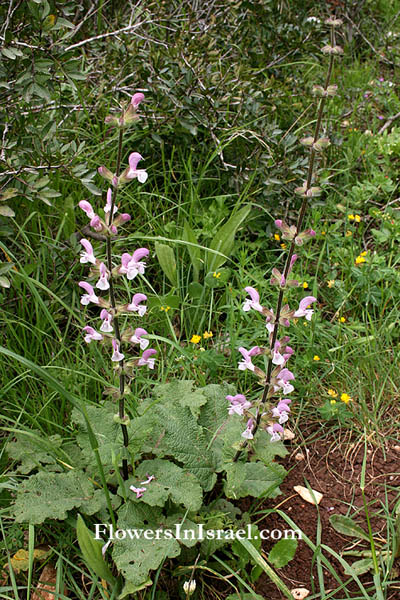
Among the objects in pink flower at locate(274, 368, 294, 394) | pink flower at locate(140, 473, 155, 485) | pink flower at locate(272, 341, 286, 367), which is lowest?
Answer: pink flower at locate(140, 473, 155, 485)

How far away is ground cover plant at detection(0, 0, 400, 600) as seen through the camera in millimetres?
1684

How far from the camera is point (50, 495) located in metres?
1.71

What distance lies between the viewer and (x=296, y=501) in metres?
1.99

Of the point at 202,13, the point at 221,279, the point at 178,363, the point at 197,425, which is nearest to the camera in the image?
the point at 197,425

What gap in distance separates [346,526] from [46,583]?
94 centimetres

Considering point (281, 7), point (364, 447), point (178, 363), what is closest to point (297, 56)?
point (281, 7)

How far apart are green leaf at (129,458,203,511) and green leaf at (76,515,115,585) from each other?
0.19 metres

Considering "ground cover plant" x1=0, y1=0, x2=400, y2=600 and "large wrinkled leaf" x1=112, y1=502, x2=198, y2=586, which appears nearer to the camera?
"large wrinkled leaf" x1=112, y1=502, x2=198, y2=586

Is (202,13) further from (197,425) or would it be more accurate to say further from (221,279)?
(197,425)

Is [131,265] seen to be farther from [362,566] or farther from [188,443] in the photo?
[362,566]

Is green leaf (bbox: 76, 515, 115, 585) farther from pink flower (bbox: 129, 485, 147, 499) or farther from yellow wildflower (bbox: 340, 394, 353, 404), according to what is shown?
yellow wildflower (bbox: 340, 394, 353, 404)

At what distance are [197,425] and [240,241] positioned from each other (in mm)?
1231

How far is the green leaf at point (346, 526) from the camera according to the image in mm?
1816

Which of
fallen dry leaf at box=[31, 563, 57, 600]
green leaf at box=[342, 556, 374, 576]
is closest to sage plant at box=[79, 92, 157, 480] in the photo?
fallen dry leaf at box=[31, 563, 57, 600]
